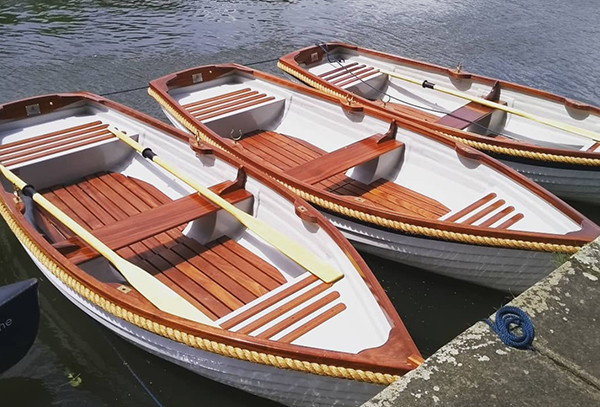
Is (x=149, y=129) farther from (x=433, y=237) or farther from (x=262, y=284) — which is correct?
(x=433, y=237)

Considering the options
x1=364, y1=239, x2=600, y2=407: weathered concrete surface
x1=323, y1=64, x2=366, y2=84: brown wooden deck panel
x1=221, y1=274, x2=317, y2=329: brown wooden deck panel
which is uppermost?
x1=364, y1=239, x2=600, y2=407: weathered concrete surface

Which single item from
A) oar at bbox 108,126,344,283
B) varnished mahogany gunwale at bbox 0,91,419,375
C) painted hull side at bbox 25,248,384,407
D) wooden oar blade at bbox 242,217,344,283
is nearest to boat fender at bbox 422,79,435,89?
varnished mahogany gunwale at bbox 0,91,419,375

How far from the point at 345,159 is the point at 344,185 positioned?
0.60 metres

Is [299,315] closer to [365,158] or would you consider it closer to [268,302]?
[268,302]

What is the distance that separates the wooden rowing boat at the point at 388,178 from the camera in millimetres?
5918

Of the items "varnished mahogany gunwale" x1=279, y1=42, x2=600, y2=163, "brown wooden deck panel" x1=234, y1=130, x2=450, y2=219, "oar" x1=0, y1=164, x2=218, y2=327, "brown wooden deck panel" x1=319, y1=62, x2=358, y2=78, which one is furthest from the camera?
"brown wooden deck panel" x1=319, y1=62, x2=358, y2=78

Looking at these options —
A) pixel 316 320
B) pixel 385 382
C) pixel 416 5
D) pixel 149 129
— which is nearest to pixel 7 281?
pixel 149 129

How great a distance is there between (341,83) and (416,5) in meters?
10.2

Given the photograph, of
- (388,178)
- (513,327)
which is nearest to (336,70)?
(388,178)

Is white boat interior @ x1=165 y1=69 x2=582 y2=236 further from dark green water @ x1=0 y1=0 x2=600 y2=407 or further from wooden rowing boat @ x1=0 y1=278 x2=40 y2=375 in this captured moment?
wooden rowing boat @ x1=0 y1=278 x2=40 y2=375

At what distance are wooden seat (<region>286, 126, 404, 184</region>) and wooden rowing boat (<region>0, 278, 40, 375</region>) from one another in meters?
3.22

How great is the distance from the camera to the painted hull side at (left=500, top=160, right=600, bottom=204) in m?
7.67

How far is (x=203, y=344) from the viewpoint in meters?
4.33

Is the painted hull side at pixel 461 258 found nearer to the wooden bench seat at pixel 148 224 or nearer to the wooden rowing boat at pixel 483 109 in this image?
the wooden bench seat at pixel 148 224
